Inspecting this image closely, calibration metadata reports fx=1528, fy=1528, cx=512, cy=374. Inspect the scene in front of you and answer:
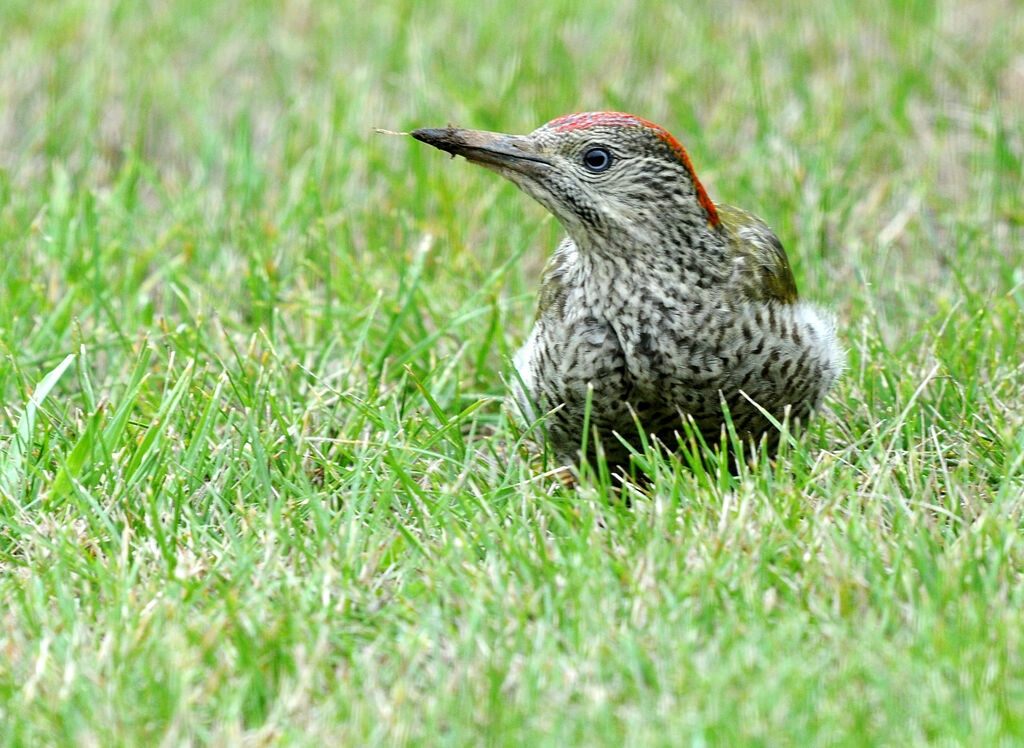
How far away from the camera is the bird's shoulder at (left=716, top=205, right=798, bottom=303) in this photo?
4.26 m

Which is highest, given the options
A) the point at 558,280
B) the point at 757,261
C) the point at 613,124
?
the point at 613,124

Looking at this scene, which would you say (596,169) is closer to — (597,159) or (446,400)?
(597,159)

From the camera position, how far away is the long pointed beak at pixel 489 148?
411cm

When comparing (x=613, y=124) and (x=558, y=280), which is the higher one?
(x=613, y=124)

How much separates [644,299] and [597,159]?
0.40 m

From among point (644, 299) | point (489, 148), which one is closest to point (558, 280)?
point (644, 299)

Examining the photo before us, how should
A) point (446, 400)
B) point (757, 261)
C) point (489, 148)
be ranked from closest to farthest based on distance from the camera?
point (489, 148)
point (757, 261)
point (446, 400)

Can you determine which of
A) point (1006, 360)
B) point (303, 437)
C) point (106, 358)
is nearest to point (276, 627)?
point (303, 437)

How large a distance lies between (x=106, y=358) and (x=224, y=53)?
2678 mm

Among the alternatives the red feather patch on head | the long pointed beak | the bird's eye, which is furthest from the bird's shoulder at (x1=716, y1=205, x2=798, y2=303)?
the long pointed beak

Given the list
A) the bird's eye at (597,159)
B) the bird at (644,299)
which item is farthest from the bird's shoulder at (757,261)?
the bird's eye at (597,159)

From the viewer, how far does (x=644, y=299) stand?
4156 mm

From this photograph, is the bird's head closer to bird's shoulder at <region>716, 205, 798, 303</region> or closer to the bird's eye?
the bird's eye

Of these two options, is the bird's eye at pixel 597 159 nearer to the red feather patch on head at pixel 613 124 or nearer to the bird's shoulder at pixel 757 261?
the red feather patch on head at pixel 613 124
